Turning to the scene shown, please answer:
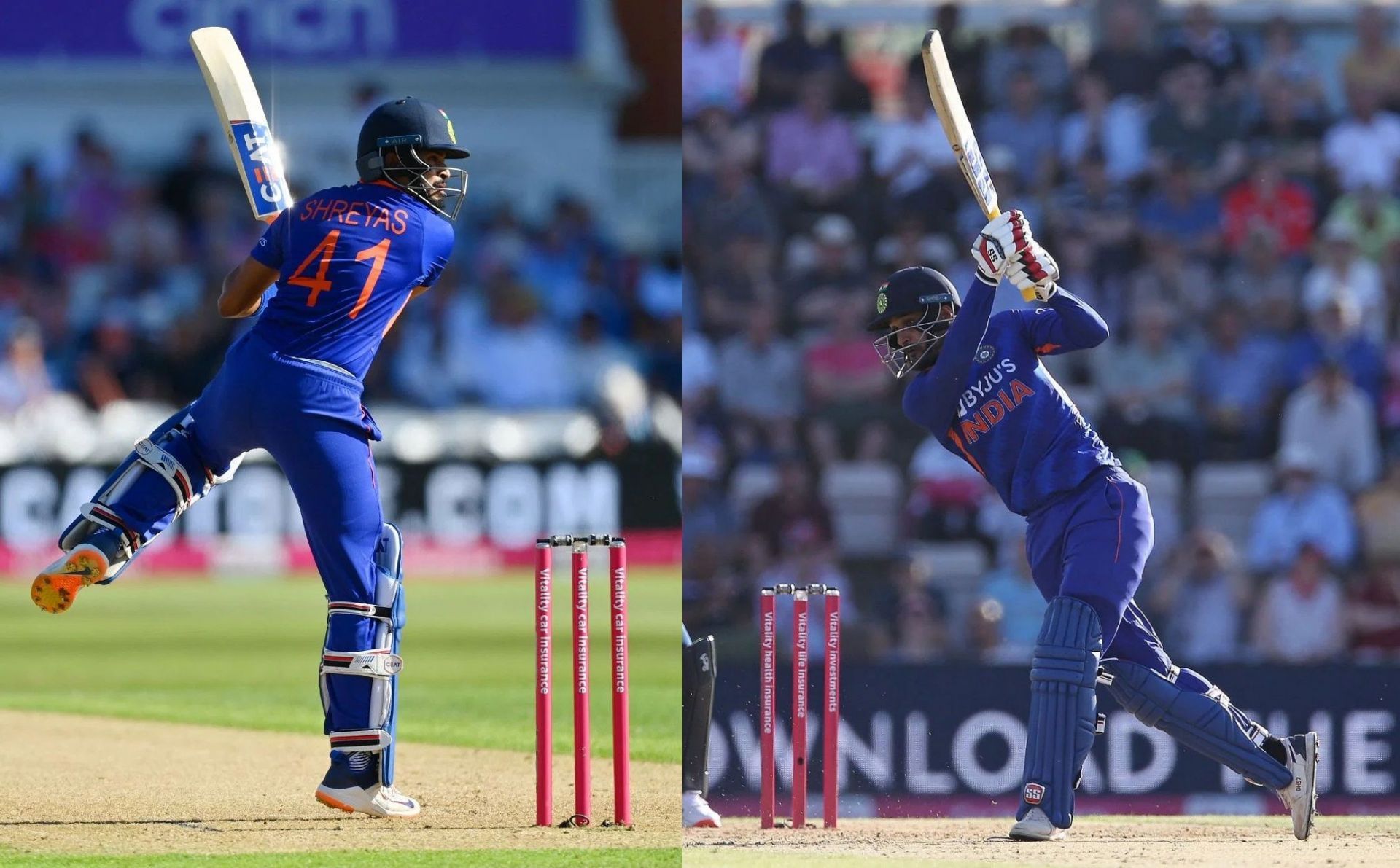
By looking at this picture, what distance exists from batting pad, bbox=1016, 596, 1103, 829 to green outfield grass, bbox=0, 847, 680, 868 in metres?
1.09

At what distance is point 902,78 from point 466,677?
4.88m

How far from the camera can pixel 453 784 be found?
630 centimetres

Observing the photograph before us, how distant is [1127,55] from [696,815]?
772cm

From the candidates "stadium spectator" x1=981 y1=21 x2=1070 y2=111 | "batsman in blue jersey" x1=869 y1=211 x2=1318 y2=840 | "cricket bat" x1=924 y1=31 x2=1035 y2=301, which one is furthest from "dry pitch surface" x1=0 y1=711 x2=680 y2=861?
"stadium spectator" x1=981 y1=21 x2=1070 y2=111

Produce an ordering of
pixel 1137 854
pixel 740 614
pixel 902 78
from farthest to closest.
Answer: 1. pixel 902 78
2. pixel 740 614
3. pixel 1137 854

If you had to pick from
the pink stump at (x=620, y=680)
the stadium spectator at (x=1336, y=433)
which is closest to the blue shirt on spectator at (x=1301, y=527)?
the stadium spectator at (x=1336, y=433)

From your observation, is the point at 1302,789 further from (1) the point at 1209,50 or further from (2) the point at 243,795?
(1) the point at 1209,50

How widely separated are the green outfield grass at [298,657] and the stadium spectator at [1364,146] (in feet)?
16.3

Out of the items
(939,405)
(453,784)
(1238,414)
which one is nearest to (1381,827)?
(939,405)

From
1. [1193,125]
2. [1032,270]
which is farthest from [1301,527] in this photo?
[1032,270]

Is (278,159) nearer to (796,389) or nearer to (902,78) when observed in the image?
(796,389)

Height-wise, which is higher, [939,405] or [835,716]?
[939,405]

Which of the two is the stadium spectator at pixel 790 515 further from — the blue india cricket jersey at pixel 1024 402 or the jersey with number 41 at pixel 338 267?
the jersey with number 41 at pixel 338 267

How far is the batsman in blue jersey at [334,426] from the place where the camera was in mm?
5312
